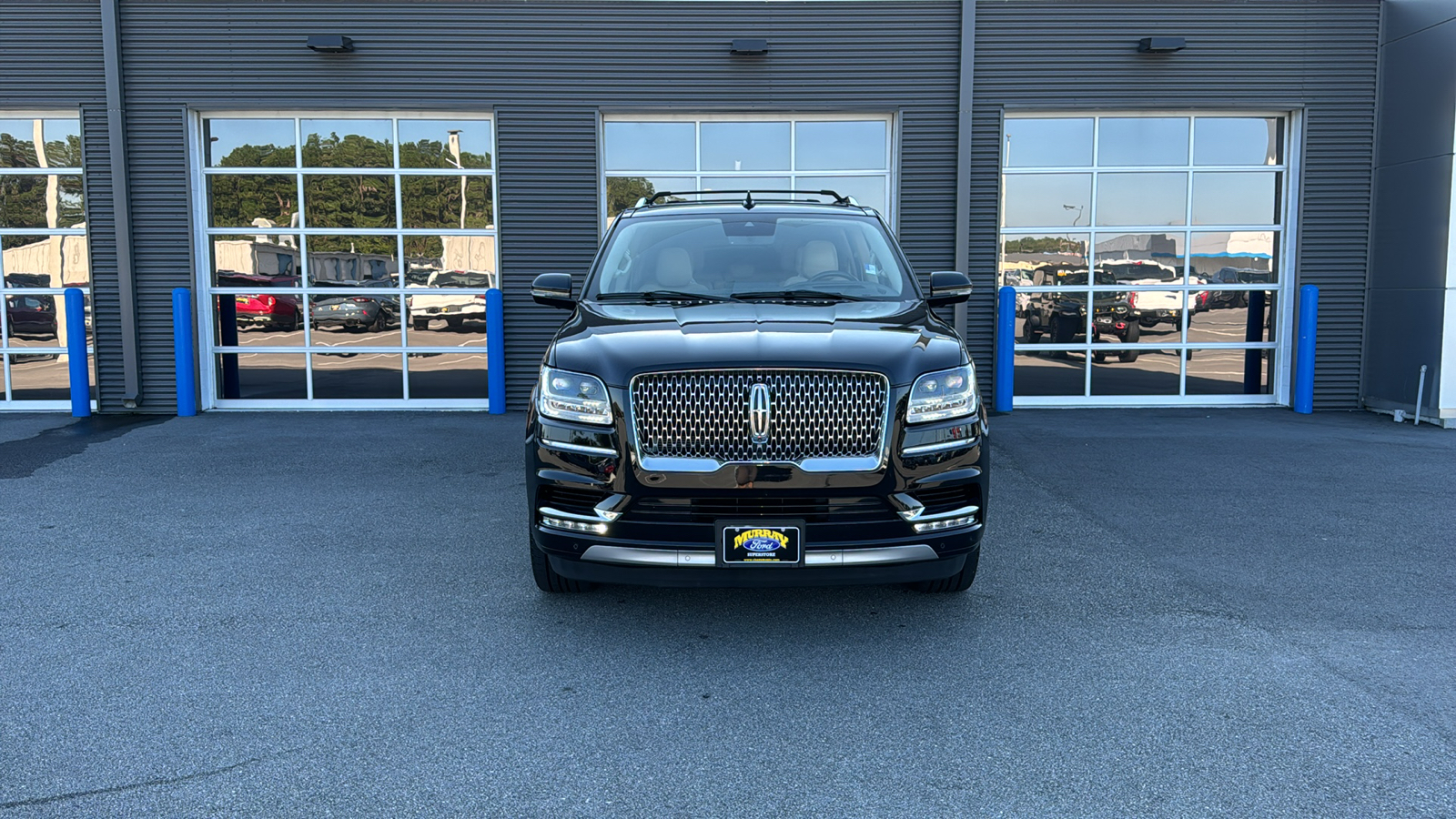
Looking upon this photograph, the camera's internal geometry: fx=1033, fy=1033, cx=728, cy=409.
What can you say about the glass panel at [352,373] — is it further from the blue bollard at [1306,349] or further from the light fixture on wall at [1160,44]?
the blue bollard at [1306,349]

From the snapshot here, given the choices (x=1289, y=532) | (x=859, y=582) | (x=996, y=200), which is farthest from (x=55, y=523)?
(x=996, y=200)

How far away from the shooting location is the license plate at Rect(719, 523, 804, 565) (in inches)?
153

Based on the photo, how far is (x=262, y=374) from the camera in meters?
11.8

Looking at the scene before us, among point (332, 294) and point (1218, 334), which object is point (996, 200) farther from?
point (332, 294)

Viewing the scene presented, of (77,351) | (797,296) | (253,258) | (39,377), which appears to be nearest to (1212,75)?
(797,296)

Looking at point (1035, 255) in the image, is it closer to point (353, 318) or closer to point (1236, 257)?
point (1236, 257)

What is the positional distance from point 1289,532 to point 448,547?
492 cm

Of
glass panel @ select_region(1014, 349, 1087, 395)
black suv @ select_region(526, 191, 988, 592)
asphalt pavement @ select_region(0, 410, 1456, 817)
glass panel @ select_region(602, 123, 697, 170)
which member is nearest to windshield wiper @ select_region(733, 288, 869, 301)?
black suv @ select_region(526, 191, 988, 592)

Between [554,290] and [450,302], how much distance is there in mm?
6779

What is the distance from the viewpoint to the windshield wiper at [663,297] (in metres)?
5.01

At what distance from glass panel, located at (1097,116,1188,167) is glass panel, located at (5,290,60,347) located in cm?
1183

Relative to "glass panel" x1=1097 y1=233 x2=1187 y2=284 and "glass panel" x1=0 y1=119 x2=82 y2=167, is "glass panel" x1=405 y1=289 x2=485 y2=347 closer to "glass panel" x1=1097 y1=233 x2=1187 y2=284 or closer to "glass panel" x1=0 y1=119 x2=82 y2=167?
"glass panel" x1=0 y1=119 x2=82 y2=167

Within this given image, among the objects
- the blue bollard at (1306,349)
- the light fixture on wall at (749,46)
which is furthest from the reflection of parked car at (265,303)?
the blue bollard at (1306,349)

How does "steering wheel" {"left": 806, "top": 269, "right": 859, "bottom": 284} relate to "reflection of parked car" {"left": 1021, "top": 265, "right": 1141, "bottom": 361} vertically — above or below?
above
